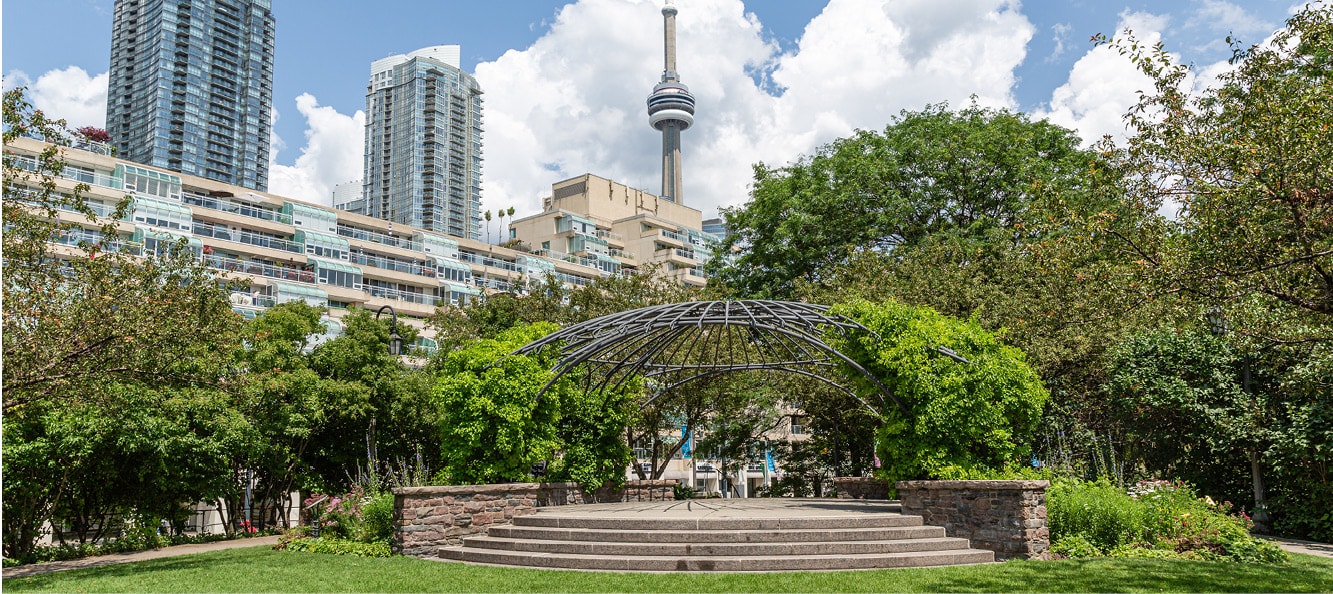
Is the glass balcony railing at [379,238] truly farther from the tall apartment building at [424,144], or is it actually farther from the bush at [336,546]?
the tall apartment building at [424,144]

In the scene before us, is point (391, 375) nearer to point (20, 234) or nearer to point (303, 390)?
point (303, 390)

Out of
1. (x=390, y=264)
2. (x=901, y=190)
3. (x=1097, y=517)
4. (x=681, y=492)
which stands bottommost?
(x=681, y=492)

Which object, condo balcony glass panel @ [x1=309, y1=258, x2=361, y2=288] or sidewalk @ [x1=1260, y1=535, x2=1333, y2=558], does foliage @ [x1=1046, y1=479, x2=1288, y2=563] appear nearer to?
sidewalk @ [x1=1260, y1=535, x2=1333, y2=558]

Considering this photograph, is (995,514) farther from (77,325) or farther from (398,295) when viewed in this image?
(398,295)

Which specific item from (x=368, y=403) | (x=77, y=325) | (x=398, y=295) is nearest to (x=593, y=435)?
(x=368, y=403)

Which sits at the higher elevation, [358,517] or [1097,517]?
[1097,517]

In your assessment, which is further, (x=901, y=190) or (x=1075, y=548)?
(x=901, y=190)

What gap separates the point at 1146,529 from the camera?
40.2 ft

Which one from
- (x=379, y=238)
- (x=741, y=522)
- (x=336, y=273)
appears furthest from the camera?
(x=379, y=238)

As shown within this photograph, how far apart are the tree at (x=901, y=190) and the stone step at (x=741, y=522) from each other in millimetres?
13216

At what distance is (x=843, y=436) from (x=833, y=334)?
26.6ft

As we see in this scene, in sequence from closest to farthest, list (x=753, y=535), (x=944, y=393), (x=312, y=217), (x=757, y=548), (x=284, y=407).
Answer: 1. (x=757, y=548)
2. (x=753, y=535)
3. (x=944, y=393)
4. (x=284, y=407)
5. (x=312, y=217)

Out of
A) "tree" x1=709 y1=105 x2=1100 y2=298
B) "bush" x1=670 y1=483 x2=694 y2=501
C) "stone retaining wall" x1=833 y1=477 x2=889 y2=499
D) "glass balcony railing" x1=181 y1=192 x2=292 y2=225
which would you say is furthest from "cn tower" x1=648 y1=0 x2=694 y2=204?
"stone retaining wall" x1=833 y1=477 x2=889 y2=499

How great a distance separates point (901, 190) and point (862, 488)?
11374 mm
